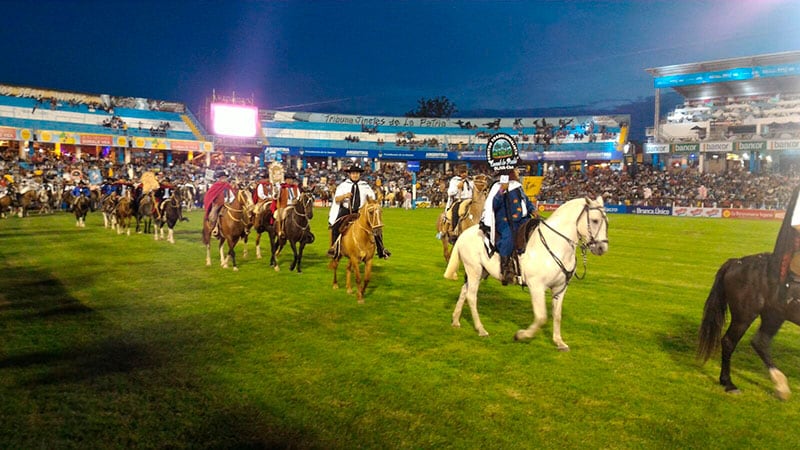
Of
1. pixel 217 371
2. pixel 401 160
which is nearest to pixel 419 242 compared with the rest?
pixel 217 371

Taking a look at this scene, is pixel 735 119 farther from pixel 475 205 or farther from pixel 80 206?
pixel 80 206

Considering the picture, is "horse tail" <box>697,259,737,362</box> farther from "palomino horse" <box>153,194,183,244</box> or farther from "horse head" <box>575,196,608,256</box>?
"palomino horse" <box>153,194,183,244</box>

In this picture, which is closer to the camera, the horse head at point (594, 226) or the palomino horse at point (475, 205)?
the horse head at point (594, 226)

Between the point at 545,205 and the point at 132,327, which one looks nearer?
the point at 132,327

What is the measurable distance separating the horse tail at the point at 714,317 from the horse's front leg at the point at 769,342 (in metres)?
0.39

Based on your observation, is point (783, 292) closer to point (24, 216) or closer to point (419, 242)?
point (419, 242)

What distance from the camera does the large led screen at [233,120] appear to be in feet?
181

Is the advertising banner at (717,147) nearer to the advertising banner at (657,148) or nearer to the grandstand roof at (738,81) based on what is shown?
the advertising banner at (657,148)

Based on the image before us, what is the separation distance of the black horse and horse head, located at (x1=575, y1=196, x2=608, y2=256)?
1436 mm

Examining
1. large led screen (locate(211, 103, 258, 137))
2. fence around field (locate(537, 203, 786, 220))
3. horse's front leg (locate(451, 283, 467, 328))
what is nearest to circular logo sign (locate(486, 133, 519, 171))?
horse's front leg (locate(451, 283, 467, 328))

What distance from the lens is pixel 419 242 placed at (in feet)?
67.1

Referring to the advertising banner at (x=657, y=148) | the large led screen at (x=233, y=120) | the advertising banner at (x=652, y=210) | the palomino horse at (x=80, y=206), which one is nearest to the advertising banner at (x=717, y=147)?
the advertising banner at (x=657, y=148)

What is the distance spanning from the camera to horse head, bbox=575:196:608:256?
682 cm

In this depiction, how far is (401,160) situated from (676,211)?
4215 cm
